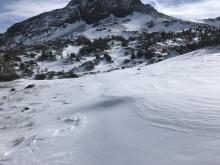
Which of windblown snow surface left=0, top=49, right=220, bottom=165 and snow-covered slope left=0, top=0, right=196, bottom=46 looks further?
snow-covered slope left=0, top=0, right=196, bottom=46

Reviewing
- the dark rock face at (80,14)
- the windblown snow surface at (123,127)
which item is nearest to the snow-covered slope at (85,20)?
the dark rock face at (80,14)

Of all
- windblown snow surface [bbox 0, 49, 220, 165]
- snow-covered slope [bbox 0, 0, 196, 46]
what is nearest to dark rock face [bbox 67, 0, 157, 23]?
snow-covered slope [bbox 0, 0, 196, 46]

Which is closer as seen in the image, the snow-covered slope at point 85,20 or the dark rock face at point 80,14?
the snow-covered slope at point 85,20

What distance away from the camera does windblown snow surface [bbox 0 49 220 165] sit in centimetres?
390

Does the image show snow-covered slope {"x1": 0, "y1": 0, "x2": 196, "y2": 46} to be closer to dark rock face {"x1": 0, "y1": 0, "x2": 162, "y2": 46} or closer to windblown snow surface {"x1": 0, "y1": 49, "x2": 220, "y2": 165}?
dark rock face {"x1": 0, "y1": 0, "x2": 162, "y2": 46}

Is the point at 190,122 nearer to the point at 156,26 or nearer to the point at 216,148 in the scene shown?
the point at 216,148

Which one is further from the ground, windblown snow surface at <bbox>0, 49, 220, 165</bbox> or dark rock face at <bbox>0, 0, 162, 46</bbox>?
dark rock face at <bbox>0, 0, 162, 46</bbox>

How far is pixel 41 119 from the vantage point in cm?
658

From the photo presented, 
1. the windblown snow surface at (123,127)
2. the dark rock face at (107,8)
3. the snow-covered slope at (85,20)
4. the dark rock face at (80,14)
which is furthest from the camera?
the dark rock face at (107,8)

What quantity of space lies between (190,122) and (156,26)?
78177mm

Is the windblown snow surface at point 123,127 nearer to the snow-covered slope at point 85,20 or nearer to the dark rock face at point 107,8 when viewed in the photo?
the snow-covered slope at point 85,20

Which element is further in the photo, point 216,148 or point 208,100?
point 208,100

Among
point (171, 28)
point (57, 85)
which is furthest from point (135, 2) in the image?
point (57, 85)

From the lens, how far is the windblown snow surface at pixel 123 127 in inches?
153
